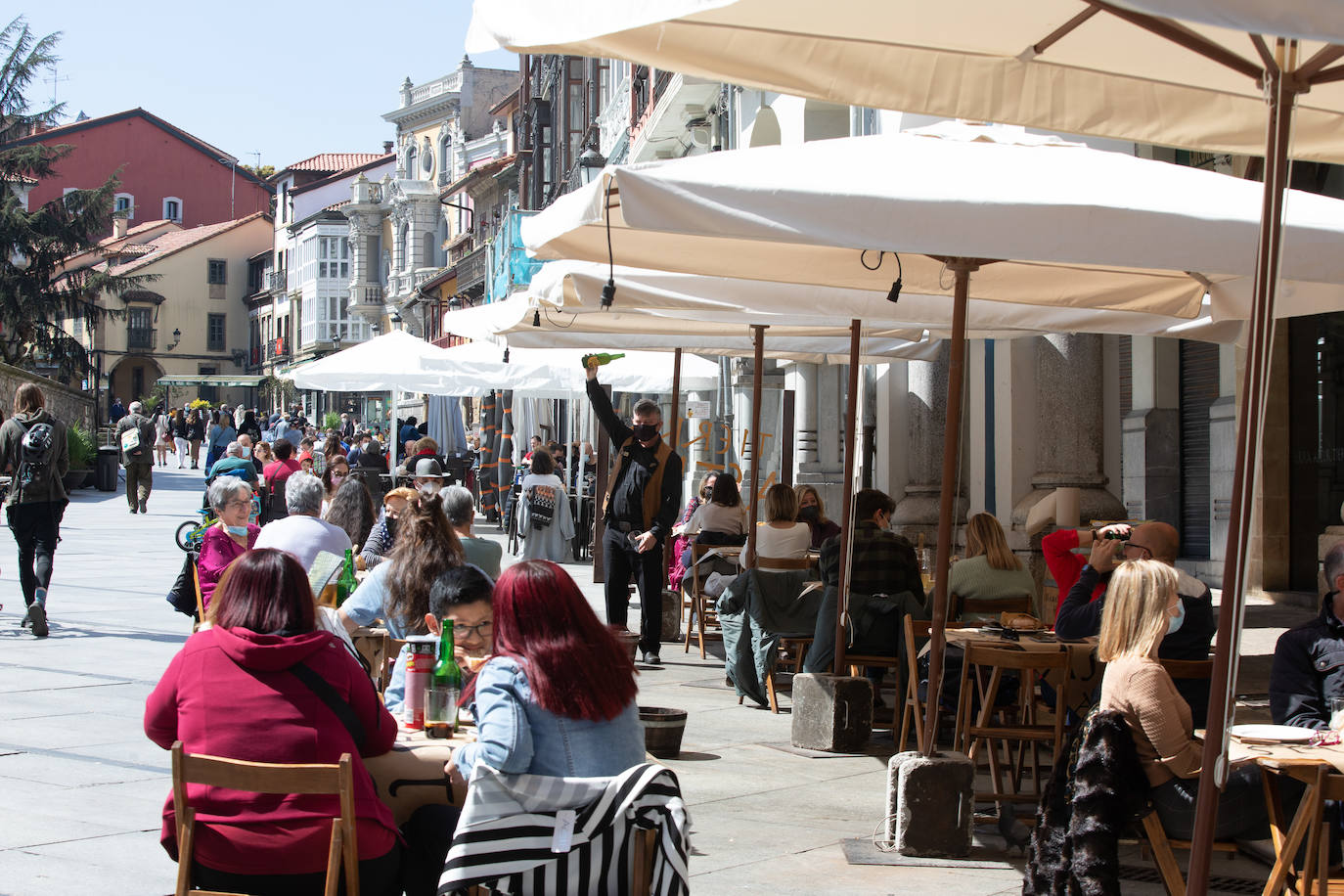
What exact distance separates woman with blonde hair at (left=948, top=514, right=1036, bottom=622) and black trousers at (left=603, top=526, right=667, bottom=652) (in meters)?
2.95

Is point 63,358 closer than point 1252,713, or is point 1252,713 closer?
point 1252,713

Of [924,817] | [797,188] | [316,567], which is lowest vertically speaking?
[924,817]

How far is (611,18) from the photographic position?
377cm

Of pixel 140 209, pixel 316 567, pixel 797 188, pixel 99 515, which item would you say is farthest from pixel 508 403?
pixel 140 209

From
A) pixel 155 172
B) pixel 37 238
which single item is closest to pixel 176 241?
pixel 155 172

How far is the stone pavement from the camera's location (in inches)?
223

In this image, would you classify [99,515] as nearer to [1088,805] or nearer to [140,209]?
[1088,805]

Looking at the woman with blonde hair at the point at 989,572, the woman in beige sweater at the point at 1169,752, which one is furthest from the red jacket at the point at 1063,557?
the woman in beige sweater at the point at 1169,752

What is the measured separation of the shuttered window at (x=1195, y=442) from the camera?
41.2 ft

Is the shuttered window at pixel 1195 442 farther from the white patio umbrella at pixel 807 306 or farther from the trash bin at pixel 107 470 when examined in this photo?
the trash bin at pixel 107 470

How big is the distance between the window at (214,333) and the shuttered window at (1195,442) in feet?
277

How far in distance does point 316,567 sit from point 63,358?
40.6 m

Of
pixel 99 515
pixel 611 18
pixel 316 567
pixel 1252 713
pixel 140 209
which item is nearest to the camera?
pixel 611 18

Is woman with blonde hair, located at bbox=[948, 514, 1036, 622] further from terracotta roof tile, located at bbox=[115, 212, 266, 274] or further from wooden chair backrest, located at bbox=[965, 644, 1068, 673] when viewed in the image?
terracotta roof tile, located at bbox=[115, 212, 266, 274]
